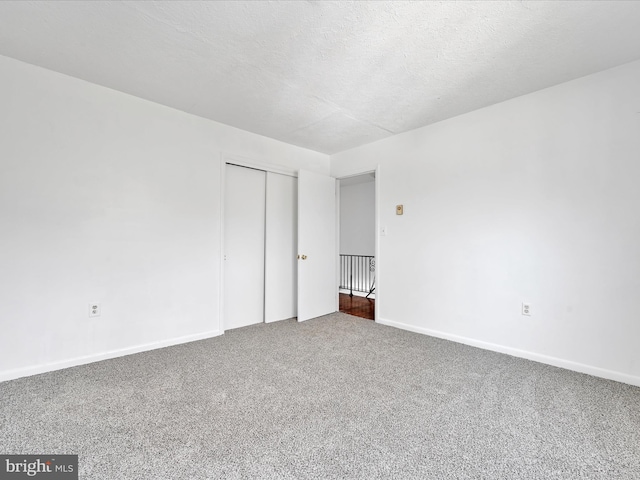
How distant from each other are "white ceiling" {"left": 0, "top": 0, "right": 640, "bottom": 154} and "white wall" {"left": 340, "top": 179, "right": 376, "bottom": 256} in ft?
12.3

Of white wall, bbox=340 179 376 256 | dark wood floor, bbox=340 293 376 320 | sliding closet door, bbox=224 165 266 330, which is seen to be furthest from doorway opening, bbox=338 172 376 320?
sliding closet door, bbox=224 165 266 330

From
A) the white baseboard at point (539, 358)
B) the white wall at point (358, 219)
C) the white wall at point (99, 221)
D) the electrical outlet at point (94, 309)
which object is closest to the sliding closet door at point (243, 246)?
the white wall at point (99, 221)

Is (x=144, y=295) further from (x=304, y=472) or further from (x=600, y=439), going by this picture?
(x=600, y=439)

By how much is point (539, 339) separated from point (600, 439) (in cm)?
117

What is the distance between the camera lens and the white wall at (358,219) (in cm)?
672

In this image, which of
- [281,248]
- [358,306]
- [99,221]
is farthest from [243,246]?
[358,306]

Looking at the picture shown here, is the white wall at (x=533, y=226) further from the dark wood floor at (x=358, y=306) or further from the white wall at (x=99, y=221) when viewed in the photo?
the white wall at (x=99, y=221)

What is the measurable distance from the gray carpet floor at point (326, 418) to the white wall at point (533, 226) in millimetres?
390

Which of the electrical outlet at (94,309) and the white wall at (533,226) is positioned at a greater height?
the white wall at (533,226)

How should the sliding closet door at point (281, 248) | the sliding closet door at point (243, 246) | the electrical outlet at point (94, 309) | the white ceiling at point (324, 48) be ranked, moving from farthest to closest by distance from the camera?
1. the sliding closet door at point (281, 248)
2. the sliding closet door at point (243, 246)
3. the electrical outlet at point (94, 309)
4. the white ceiling at point (324, 48)

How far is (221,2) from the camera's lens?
171 centimetres

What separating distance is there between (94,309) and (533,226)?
413 cm

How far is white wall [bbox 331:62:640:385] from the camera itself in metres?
2.30

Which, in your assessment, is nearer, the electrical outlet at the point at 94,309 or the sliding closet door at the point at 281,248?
the electrical outlet at the point at 94,309
